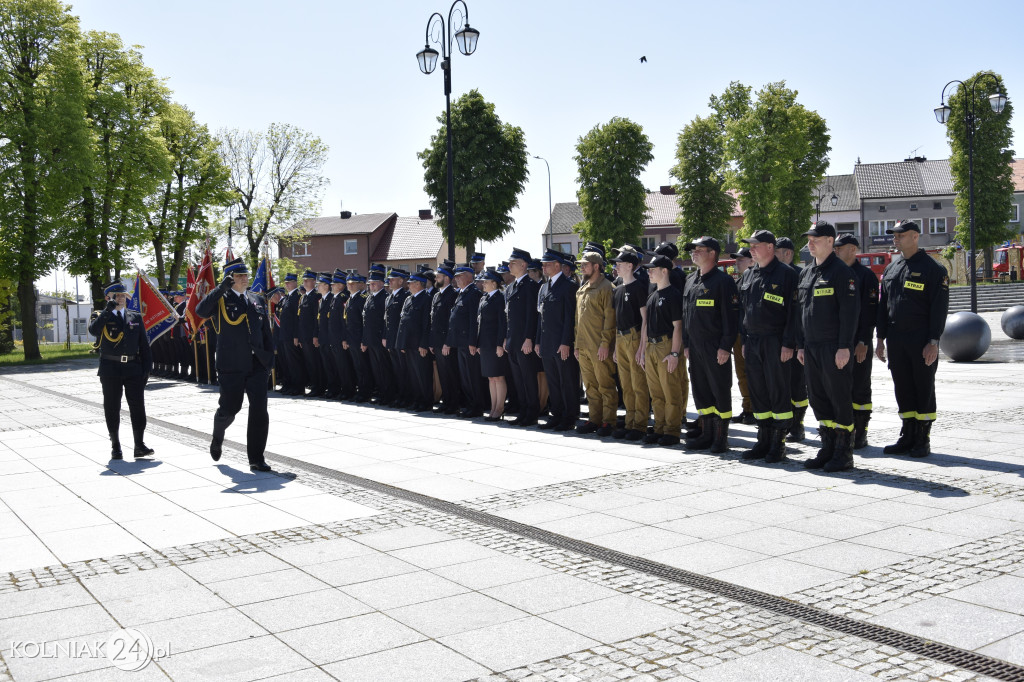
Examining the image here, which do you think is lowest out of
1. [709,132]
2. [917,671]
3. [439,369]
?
[917,671]

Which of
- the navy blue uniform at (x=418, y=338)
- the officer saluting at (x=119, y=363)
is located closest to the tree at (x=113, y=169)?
the navy blue uniform at (x=418, y=338)

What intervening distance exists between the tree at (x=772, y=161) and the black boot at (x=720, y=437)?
150 feet

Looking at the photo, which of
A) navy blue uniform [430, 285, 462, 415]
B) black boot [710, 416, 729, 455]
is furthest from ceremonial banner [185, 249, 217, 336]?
black boot [710, 416, 729, 455]

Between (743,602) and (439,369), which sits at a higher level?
(439,369)

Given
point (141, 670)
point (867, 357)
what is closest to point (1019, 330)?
point (867, 357)

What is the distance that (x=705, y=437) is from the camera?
374 inches

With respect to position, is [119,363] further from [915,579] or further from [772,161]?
[772,161]

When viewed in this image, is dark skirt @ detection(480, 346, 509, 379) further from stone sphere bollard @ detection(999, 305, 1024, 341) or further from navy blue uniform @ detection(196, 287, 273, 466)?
stone sphere bollard @ detection(999, 305, 1024, 341)

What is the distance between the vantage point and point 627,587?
202 inches

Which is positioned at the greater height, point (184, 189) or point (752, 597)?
point (184, 189)

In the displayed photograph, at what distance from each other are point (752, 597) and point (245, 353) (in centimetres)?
605

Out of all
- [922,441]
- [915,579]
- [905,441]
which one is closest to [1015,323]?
[905,441]

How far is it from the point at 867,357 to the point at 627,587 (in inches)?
204

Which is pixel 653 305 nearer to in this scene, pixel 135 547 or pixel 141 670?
pixel 135 547
